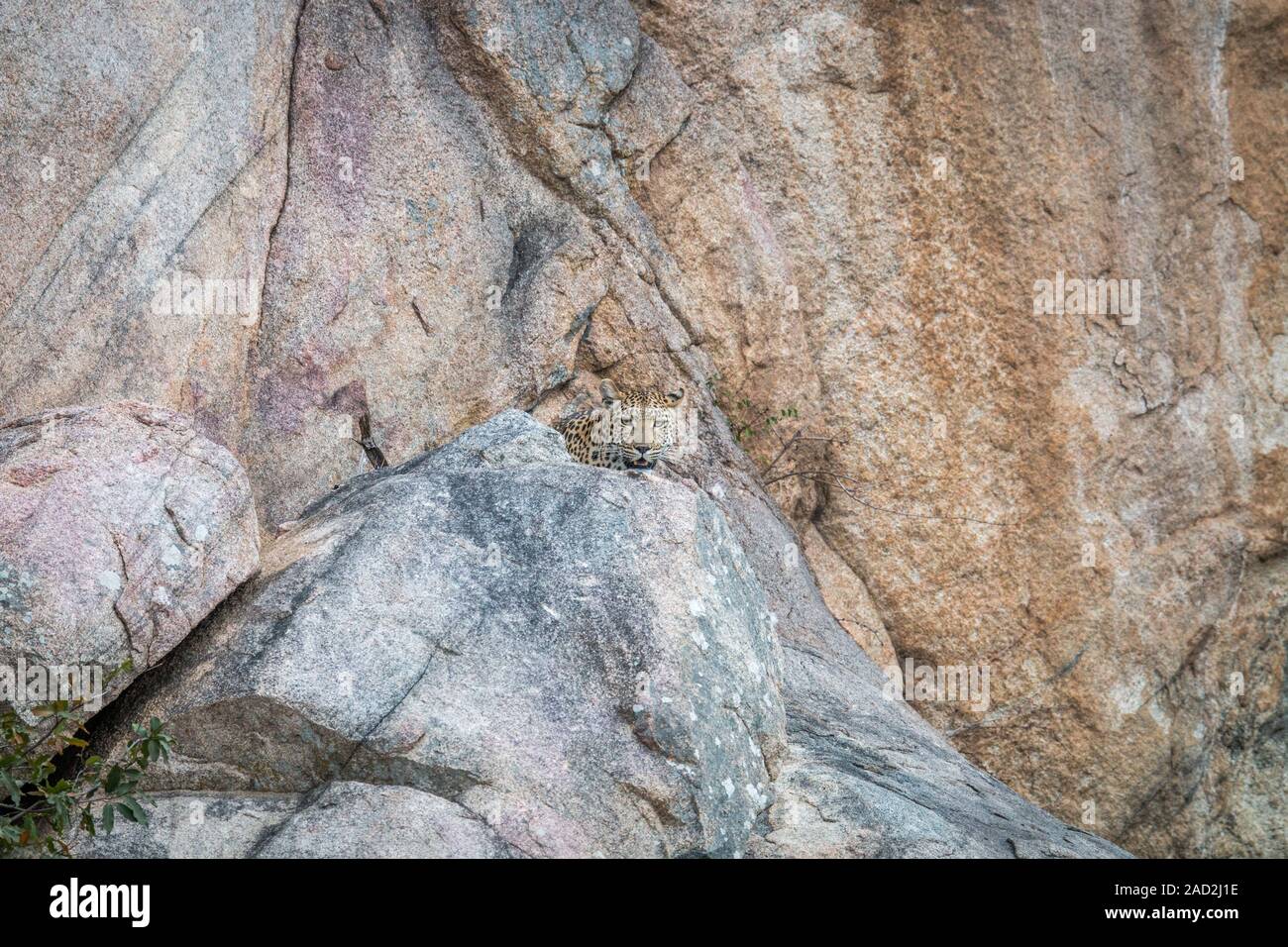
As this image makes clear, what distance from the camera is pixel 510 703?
19.2 feet

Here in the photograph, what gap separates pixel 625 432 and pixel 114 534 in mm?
3731

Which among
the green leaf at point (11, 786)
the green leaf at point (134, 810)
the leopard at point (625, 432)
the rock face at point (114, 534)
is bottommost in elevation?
the green leaf at point (134, 810)

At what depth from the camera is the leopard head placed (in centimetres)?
889

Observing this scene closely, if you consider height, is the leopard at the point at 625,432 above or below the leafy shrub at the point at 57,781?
above

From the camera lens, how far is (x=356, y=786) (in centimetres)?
554

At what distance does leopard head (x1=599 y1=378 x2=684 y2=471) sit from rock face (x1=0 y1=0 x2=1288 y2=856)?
0.72 metres

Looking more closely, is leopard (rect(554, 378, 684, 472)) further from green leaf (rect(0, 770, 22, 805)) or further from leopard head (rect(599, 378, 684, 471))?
green leaf (rect(0, 770, 22, 805))

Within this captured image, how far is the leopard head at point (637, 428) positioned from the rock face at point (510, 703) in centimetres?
192

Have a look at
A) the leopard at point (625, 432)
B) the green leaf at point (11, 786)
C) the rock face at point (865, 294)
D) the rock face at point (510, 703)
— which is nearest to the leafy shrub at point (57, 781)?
the green leaf at point (11, 786)

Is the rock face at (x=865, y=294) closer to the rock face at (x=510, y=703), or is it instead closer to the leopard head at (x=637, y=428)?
the leopard head at (x=637, y=428)

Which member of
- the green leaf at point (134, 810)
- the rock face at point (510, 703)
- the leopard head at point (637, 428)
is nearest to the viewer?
the green leaf at point (134, 810)

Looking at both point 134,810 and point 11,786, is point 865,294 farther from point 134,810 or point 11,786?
point 11,786

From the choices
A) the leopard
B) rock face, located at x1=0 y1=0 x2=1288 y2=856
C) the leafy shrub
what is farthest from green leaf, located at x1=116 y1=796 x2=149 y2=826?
the leopard

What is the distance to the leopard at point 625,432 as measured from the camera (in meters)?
8.90
